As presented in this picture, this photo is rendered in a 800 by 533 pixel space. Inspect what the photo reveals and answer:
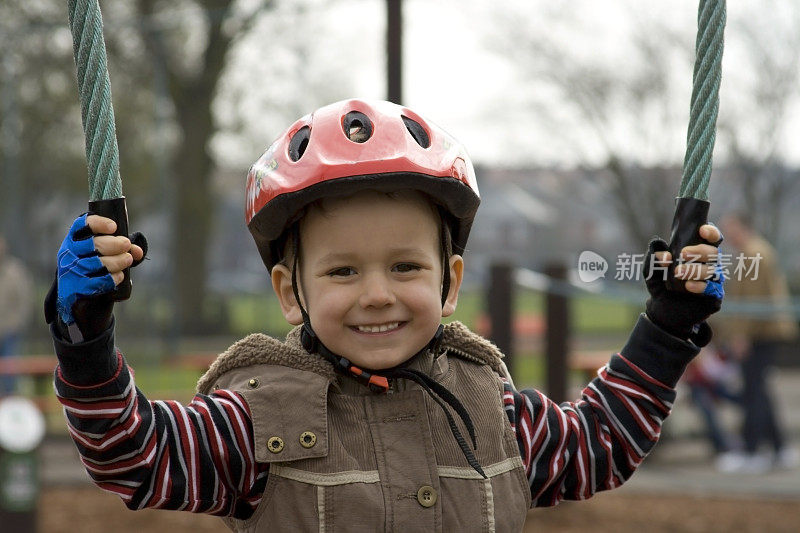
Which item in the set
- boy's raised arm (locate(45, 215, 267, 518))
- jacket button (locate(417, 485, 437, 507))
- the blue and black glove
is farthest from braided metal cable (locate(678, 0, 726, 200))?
boy's raised arm (locate(45, 215, 267, 518))

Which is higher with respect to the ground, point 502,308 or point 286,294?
point 286,294

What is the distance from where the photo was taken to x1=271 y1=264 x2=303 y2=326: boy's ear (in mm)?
2312

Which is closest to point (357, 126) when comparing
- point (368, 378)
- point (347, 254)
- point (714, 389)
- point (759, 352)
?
point (347, 254)

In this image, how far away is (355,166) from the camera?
2.14 metres

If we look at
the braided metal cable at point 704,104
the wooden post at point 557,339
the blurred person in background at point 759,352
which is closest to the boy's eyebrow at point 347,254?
Result: the braided metal cable at point 704,104

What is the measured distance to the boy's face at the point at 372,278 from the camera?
7.02ft

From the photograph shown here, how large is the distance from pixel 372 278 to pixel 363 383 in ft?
0.75

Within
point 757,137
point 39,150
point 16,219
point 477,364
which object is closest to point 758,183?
point 757,137

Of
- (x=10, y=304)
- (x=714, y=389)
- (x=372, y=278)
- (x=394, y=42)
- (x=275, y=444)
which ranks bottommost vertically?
(x=714, y=389)

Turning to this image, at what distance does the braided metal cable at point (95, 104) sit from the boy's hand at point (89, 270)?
0.23 ft

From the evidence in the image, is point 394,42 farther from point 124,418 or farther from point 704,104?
point 124,418

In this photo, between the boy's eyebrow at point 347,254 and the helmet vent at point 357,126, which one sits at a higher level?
the helmet vent at point 357,126

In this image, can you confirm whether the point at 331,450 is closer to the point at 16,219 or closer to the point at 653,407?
the point at 653,407

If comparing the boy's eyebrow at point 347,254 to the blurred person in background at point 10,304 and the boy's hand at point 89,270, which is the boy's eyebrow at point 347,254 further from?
the blurred person in background at point 10,304
